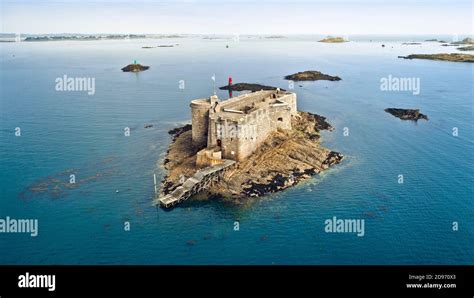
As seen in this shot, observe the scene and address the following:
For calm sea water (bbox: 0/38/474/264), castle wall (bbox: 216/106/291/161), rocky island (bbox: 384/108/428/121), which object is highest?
rocky island (bbox: 384/108/428/121)

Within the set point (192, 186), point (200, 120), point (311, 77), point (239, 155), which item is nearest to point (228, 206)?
point (192, 186)

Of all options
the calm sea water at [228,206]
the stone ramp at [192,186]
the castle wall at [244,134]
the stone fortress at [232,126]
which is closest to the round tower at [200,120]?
the stone fortress at [232,126]

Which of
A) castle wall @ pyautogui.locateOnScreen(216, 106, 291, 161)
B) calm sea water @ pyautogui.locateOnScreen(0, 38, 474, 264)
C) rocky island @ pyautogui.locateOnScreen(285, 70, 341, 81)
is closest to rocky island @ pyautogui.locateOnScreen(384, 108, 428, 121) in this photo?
calm sea water @ pyautogui.locateOnScreen(0, 38, 474, 264)

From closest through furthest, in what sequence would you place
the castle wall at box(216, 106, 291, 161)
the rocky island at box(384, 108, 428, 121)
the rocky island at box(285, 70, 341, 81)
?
the castle wall at box(216, 106, 291, 161)
the rocky island at box(384, 108, 428, 121)
the rocky island at box(285, 70, 341, 81)

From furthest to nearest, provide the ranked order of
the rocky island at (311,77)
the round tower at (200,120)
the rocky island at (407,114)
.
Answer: the rocky island at (311,77) < the rocky island at (407,114) < the round tower at (200,120)

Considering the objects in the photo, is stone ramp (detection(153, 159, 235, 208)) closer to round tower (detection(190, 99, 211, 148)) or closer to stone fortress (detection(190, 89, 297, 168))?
stone fortress (detection(190, 89, 297, 168))

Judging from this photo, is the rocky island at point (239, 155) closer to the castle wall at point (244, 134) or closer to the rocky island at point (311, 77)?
the castle wall at point (244, 134)
